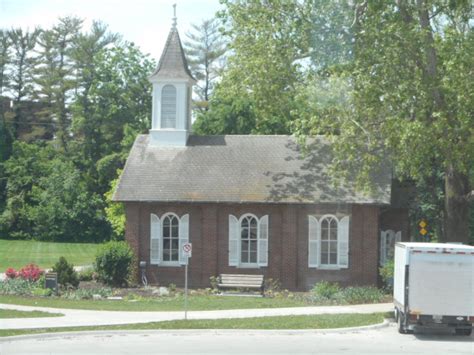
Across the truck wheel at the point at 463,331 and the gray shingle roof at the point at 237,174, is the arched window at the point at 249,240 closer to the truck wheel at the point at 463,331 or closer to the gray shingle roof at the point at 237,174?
the gray shingle roof at the point at 237,174

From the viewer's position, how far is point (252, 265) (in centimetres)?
3369

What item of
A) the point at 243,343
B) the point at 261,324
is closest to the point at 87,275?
the point at 261,324

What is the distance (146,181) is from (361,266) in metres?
9.03

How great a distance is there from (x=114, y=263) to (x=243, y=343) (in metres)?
14.2

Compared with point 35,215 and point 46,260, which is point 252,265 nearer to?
point 46,260

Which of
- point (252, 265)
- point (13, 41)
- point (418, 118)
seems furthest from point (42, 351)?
point (13, 41)

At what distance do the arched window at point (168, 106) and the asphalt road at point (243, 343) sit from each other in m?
16.4

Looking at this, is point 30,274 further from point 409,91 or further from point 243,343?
point 409,91

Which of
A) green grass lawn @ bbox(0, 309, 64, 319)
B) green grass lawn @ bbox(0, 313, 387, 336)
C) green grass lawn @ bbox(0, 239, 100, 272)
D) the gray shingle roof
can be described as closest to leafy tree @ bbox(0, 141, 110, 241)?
green grass lawn @ bbox(0, 239, 100, 272)

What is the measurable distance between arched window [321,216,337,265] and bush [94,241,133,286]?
7.40m

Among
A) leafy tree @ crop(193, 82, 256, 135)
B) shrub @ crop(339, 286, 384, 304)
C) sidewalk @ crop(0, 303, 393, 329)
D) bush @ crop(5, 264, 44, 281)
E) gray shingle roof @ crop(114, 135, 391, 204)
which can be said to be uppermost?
leafy tree @ crop(193, 82, 256, 135)

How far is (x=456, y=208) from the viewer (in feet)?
99.9

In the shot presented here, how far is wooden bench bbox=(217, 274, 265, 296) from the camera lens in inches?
1281

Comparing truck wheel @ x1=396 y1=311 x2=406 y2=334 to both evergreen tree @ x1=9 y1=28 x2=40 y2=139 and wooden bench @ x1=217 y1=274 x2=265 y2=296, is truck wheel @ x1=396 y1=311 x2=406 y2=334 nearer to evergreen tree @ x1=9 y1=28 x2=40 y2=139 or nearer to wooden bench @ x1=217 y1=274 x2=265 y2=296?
wooden bench @ x1=217 y1=274 x2=265 y2=296
